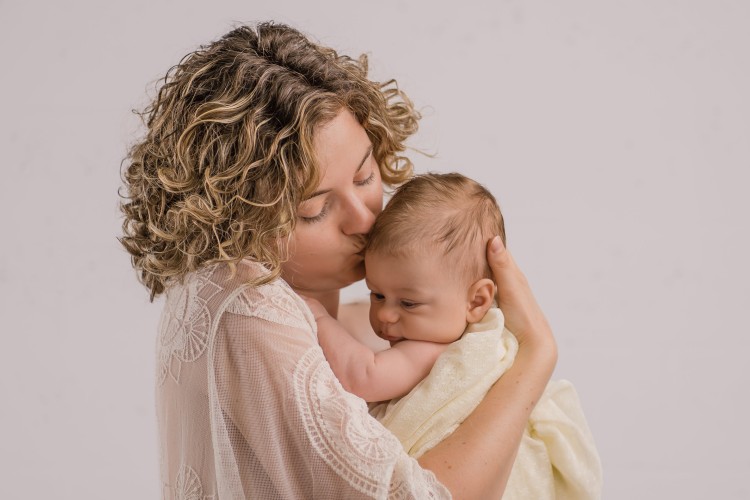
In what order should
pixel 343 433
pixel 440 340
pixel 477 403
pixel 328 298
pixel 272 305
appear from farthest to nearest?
pixel 328 298, pixel 440 340, pixel 477 403, pixel 272 305, pixel 343 433

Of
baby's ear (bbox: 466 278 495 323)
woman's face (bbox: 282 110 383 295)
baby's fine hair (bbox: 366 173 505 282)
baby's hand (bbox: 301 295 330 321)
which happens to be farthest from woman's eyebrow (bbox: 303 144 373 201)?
baby's ear (bbox: 466 278 495 323)

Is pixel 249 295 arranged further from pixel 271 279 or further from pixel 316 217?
pixel 316 217

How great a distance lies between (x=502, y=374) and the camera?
7.41 feet

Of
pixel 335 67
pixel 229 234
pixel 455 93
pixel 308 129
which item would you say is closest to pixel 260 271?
pixel 229 234

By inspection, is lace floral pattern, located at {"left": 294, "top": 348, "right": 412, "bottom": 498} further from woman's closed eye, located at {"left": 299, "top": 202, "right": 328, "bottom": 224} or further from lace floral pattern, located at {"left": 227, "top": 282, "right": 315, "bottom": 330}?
woman's closed eye, located at {"left": 299, "top": 202, "right": 328, "bottom": 224}

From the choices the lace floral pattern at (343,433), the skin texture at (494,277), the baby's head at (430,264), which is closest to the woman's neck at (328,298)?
the skin texture at (494,277)

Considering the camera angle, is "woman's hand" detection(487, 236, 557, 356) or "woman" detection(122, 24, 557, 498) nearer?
"woman" detection(122, 24, 557, 498)

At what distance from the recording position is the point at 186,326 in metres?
2.15

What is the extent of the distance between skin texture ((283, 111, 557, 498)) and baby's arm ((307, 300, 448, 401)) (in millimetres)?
132

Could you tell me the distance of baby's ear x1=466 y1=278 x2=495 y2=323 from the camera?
2320mm

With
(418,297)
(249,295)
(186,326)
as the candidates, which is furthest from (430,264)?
(186,326)

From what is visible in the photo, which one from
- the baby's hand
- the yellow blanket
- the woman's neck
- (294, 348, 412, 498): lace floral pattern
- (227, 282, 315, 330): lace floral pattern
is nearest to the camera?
(294, 348, 412, 498): lace floral pattern

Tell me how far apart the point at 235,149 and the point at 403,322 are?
52cm

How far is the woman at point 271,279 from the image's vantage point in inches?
78.9
